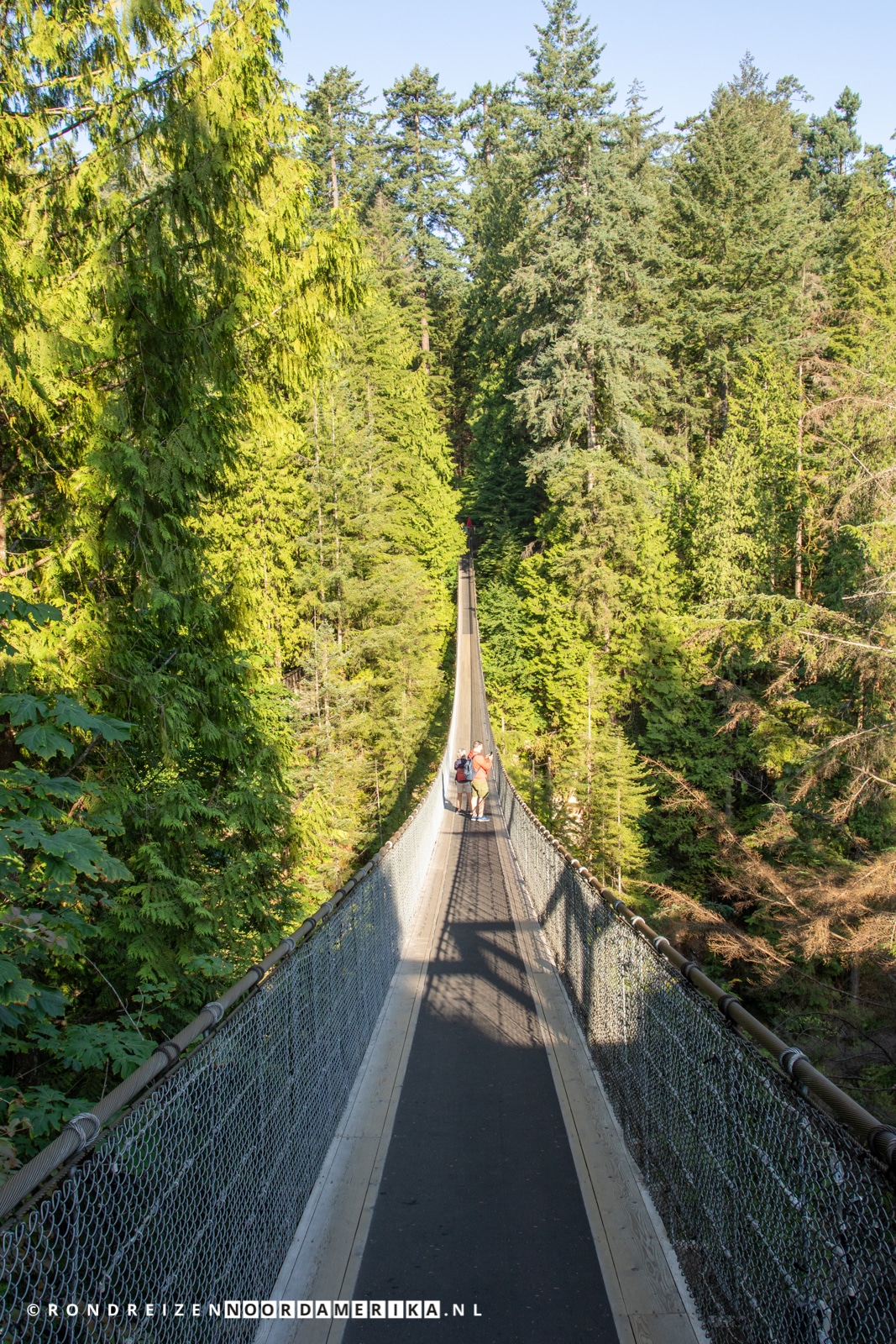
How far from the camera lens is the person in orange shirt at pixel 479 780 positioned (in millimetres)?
15062

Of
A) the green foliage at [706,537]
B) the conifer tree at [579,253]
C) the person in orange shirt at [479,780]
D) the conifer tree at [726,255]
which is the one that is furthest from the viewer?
the conifer tree at [726,255]

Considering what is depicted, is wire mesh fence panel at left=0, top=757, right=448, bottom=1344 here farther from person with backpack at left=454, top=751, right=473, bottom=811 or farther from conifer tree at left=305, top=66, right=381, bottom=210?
conifer tree at left=305, top=66, right=381, bottom=210

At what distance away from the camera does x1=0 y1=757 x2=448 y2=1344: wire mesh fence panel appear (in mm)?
1945

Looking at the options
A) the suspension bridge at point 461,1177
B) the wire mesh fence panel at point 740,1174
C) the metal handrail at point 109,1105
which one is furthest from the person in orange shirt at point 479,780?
the metal handrail at point 109,1105

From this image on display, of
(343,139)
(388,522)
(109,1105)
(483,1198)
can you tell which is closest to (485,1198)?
(483,1198)

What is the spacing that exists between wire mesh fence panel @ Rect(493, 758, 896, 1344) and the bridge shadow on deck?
1.39 feet

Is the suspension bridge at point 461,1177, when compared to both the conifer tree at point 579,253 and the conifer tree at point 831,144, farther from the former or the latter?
the conifer tree at point 831,144

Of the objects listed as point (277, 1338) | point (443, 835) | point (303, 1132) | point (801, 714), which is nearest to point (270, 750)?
point (303, 1132)

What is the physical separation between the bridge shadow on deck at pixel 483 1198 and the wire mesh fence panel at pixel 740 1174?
423 millimetres

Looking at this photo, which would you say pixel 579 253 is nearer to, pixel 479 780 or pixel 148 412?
pixel 479 780

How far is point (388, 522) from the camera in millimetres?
26391

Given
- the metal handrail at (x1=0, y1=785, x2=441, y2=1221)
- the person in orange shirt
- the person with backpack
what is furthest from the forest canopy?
the person in orange shirt

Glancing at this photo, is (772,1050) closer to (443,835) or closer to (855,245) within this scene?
(443,835)

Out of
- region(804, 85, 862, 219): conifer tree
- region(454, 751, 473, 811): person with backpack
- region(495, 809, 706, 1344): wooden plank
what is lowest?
region(495, 809, 706, 1344): wooden plank
